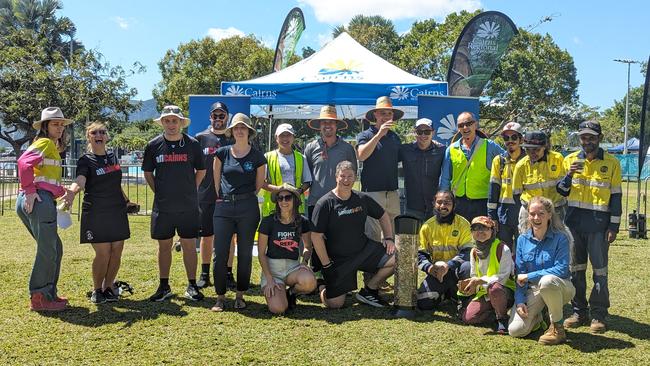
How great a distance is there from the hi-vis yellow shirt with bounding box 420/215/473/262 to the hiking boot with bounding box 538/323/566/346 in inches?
44.9

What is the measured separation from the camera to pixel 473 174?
5832mm

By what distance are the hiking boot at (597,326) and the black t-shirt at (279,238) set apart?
269cm

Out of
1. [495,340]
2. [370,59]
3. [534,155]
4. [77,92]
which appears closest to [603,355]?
[495,340]

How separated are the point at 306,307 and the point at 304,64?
619 centimetres

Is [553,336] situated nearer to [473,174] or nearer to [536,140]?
[536,140]

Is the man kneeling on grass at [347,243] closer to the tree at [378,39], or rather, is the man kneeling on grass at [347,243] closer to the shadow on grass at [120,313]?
the shadow on grass at [120,313]

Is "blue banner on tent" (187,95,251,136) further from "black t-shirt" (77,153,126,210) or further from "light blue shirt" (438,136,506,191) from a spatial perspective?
"light blue shirt" (438,136,506,191)

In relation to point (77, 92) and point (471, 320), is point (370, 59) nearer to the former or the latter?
point (471, 320)

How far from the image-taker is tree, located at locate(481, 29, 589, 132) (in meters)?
31.1

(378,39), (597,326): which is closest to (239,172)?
(597,326)

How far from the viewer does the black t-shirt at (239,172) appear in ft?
18.0

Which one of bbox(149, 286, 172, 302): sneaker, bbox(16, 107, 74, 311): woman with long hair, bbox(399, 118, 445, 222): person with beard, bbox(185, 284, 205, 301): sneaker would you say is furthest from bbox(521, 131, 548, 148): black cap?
bbox(16, 107, 74, 311): woman with long hair

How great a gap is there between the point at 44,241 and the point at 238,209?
1756 mm

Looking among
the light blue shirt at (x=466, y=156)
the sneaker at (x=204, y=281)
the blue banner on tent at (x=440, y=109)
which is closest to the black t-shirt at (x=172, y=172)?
the sneaker at (x=204, y=281)
